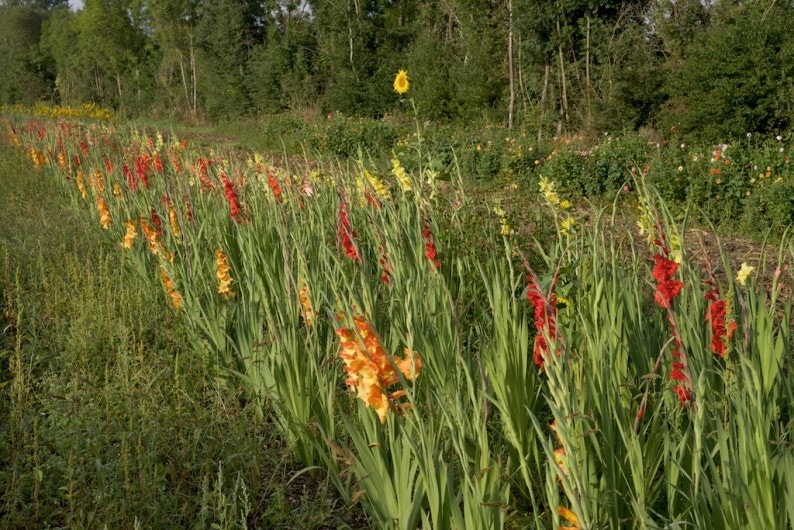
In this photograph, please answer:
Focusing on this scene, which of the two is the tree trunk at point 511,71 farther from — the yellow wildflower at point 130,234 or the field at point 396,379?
the yellow wildflower at point 130,234

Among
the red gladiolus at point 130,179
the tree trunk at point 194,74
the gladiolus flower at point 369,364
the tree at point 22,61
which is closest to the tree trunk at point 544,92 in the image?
the red gladiolus at point 130,179

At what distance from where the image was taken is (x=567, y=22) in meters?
12.1

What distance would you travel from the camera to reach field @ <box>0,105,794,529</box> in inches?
57.7

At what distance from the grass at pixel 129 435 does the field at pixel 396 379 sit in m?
0.01

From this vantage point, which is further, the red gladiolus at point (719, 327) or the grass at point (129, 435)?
the grass at point (129, 435)

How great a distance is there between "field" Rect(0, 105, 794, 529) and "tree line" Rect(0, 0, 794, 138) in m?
6.30

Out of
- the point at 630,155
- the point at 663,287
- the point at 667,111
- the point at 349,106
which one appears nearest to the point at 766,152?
the point at 630,155

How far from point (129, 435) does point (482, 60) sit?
13.2 metres

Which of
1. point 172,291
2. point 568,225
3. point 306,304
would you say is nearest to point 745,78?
point 568,225

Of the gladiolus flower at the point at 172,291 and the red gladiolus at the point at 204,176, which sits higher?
the red gladiolus at the point at 204,176

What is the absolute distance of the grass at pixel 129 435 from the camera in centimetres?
202

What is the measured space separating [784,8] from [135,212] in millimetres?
9718

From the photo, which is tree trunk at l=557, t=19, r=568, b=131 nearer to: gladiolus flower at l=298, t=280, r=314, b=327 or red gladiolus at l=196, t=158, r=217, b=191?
red gladiolus at l=196, t=158, r=217, b=191

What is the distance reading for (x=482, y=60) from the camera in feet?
47.0
